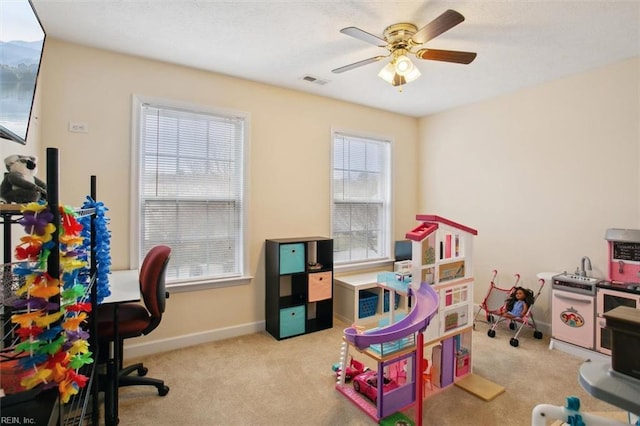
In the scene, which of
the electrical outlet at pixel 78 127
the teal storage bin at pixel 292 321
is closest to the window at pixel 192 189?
the electrical outlet at pixel 78 127

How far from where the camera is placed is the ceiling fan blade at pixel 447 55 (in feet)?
7.44

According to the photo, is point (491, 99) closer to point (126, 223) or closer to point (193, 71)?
point (193, 71)

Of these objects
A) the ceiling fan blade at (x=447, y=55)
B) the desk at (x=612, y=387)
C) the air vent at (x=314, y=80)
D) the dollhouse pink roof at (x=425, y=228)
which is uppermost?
the air vent at (x=314, y=80)

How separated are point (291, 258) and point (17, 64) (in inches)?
98.5

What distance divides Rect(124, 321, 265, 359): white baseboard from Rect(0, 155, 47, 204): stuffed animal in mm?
1922

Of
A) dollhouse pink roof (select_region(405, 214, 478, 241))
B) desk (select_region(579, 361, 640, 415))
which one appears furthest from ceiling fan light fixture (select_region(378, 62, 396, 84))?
desk (select_region(579, 361, 640, 415))

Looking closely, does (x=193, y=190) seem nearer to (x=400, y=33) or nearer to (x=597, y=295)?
(x=400, y=33)

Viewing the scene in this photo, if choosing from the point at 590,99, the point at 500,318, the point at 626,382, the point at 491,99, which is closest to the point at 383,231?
the point at 500,318

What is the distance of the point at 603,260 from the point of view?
3.09 m

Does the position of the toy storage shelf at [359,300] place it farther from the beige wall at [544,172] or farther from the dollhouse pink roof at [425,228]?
the dollhouse pink roof at [425,228]

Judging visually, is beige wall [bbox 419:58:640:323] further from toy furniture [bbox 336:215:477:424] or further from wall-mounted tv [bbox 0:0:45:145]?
wall-mounted tv [bbox 0:0:45:145]

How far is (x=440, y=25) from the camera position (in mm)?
1949

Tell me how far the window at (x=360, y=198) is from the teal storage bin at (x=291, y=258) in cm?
80

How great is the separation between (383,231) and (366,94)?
1.90m
